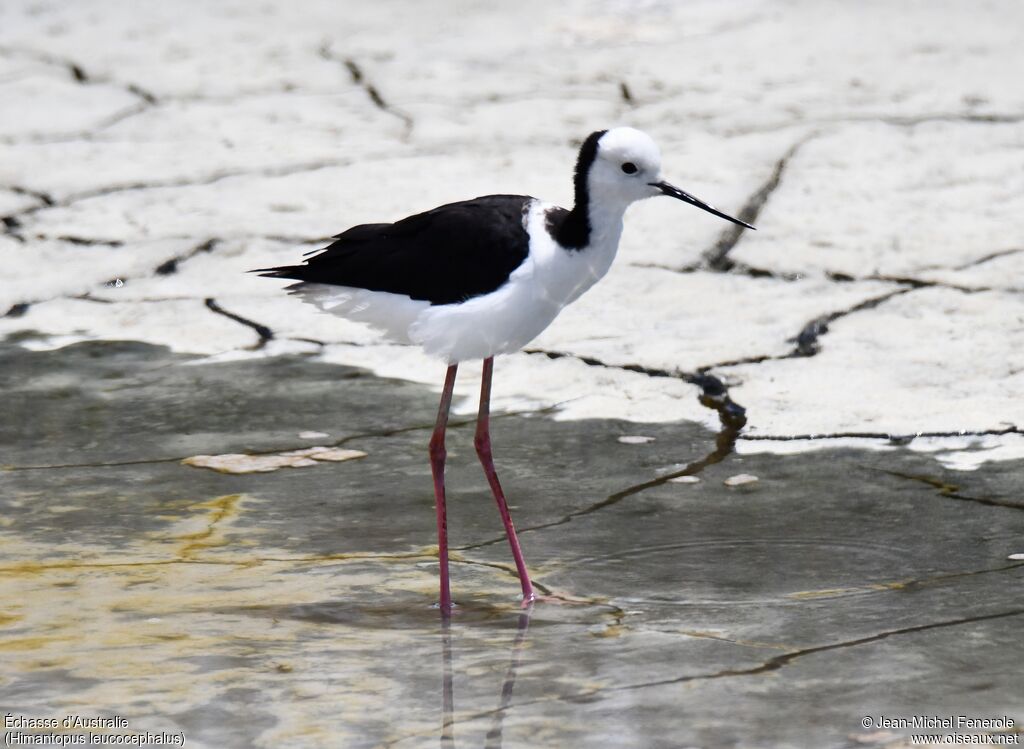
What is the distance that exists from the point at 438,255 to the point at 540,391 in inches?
38.9

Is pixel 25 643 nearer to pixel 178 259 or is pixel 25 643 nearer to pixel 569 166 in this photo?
pixel 178 259

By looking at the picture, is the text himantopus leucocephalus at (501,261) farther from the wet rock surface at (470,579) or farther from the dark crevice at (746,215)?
the dark crevice at (746,215)

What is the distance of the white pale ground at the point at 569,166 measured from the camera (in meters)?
3.89

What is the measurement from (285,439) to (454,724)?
1434mm

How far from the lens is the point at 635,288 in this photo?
14.5 feet

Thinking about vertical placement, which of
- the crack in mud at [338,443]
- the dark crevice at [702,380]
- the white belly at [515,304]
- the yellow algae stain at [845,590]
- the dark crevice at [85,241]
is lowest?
the dark crevice at [85,241]

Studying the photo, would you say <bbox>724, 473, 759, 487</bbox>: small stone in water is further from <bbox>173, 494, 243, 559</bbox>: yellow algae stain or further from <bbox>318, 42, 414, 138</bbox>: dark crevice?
<bbox>318, 42, 414, 138</bbox>: dark crevice

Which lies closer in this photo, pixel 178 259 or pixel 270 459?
pixel 270 459

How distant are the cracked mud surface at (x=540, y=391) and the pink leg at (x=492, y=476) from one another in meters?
0.05

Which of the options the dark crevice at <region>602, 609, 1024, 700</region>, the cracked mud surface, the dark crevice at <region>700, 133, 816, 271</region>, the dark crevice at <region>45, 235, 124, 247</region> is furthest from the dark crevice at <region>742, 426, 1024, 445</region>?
the dark crevice at <region>45, 235, 124, 247</region>

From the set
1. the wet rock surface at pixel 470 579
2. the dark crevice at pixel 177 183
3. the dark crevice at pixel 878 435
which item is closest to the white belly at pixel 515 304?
the wet rock surface at pixel 470 579

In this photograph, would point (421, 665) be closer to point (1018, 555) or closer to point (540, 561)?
point (540, 561)

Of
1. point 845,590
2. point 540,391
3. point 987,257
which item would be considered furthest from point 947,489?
point 987,257

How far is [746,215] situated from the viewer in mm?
4883
